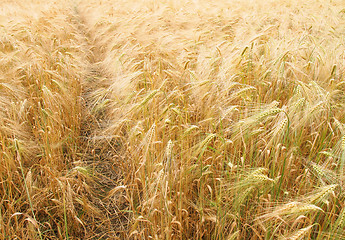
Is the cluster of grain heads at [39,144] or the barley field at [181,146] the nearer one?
the barley field at [181,146]

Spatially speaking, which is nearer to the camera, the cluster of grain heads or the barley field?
Answer: the barley field

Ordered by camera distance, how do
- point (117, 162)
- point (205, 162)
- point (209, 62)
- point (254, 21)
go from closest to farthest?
point (205, 162), point (117, 162), point (209, 62), point (254, 21)

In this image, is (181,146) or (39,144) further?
(39,144)

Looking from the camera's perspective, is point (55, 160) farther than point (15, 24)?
No

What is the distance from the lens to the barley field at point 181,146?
131 centimetres

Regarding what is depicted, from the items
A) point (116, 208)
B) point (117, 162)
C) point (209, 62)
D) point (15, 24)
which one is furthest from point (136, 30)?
point (116, 208)

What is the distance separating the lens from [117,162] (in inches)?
83.4

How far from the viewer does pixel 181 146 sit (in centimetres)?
149

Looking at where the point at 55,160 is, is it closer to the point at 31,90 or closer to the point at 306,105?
the point at 31,90

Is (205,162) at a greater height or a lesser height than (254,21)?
lesser

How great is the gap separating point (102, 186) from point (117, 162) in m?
0.23

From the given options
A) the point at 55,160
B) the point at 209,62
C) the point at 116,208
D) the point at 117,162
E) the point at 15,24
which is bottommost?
the point at 116,208

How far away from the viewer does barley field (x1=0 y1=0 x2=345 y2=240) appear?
1308mm

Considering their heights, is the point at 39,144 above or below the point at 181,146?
below
